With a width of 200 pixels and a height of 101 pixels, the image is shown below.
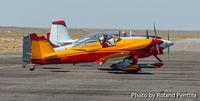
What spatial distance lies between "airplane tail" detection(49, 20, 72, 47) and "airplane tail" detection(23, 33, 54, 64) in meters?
11.2

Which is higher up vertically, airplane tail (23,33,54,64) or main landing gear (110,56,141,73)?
airplane tail (23,33,54,64)

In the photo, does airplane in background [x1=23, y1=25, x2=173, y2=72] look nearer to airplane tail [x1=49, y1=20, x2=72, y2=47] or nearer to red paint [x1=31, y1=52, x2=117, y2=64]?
red paint [x1=31, y1=52, x2=117, y2=64]

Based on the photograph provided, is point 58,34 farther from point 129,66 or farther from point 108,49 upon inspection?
point 129,66

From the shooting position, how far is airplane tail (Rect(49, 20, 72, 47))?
29.9 m

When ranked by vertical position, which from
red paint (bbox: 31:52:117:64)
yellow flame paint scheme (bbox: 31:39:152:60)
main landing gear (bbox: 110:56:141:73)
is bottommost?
main landing gear (bbox: 110:56:141:73)

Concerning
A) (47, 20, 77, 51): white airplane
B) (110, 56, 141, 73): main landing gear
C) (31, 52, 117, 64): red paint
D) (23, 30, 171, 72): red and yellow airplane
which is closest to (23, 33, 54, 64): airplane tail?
(23, 30, 171, 72): red and yellow airplane

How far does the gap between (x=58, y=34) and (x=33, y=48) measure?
12.5 meters

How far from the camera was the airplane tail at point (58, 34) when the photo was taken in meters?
29.9

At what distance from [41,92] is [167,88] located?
4618 millimetres

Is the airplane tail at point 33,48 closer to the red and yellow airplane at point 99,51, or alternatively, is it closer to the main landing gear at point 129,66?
the red and yellow airplane at point 99,51

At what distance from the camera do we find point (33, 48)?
18.0 meters

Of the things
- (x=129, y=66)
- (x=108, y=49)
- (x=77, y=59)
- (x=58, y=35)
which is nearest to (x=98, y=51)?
(x=108, y=49)

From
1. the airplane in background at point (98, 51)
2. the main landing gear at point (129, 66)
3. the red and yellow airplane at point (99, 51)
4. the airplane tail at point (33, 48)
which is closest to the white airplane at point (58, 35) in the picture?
the airplane in background at point (98, 51)

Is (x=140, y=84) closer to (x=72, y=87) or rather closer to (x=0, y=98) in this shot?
(x=72, y=87)
